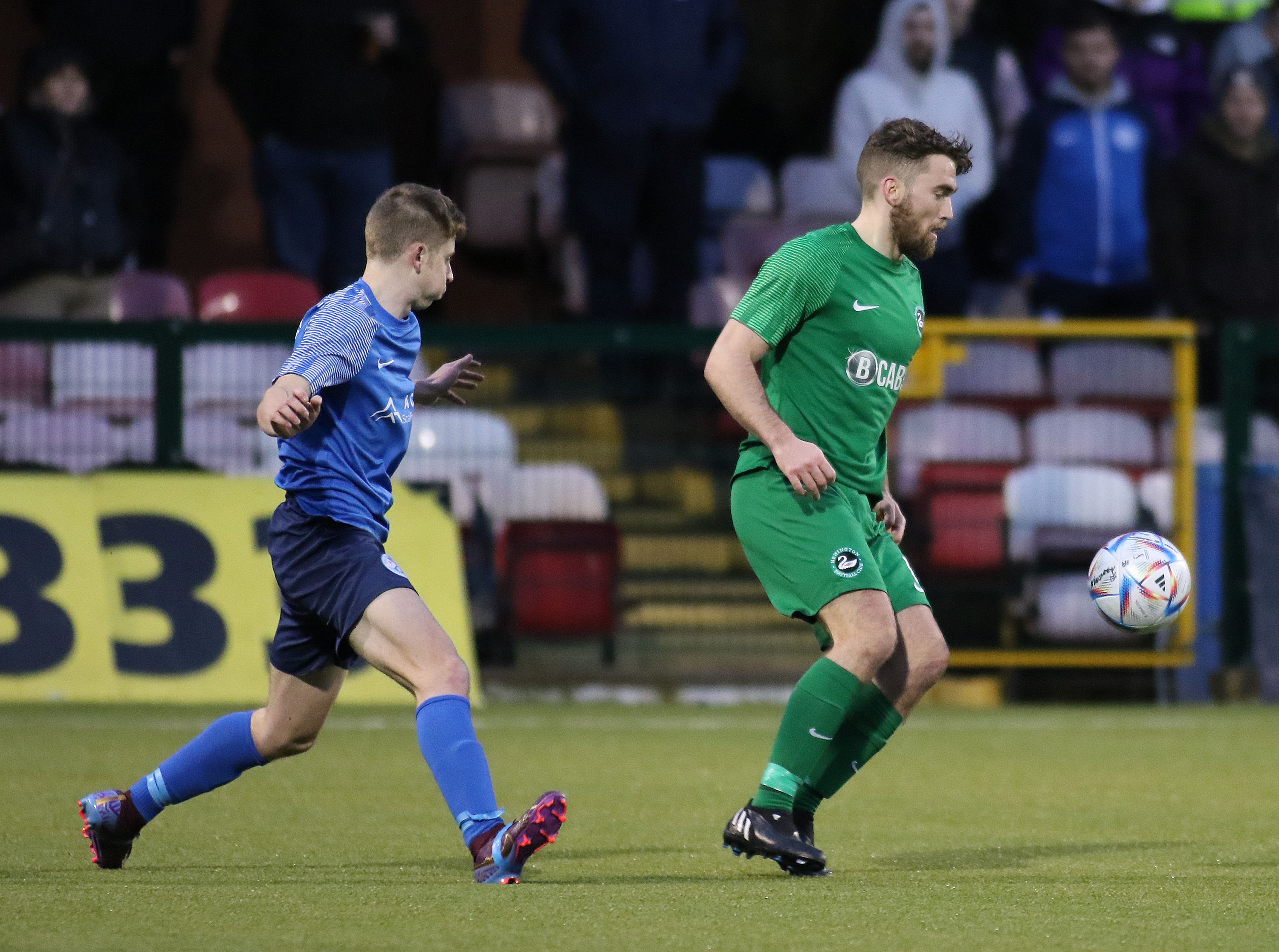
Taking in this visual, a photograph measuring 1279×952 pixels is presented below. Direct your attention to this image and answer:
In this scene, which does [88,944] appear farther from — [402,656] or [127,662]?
[127,662]

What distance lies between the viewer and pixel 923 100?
1309 cm

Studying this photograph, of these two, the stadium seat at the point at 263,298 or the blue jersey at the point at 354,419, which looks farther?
the stadium seat at the point at 263,298

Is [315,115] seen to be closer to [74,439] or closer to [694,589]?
[74,439]

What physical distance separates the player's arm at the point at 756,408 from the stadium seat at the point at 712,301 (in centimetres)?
743

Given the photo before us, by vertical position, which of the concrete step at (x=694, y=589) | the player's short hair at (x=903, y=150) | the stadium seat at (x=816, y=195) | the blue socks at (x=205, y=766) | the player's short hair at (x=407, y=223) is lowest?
the concrete step at (x=694, y=589)

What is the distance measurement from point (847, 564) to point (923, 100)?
26.0ft

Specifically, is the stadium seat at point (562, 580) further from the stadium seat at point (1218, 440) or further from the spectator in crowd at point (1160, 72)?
the spectator in crowd at point (1160, 72)

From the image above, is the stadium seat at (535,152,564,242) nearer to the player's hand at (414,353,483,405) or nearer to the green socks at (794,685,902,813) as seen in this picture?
the player's hand at (414,353,483,405)

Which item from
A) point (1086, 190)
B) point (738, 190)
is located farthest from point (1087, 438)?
point (738, 190)

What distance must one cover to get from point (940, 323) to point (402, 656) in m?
6.57

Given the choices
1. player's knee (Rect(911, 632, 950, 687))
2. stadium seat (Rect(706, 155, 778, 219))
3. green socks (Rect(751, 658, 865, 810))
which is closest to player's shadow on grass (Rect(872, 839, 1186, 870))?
green socks (Rect(751, 658, 865, 810))

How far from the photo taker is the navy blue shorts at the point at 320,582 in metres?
5.47

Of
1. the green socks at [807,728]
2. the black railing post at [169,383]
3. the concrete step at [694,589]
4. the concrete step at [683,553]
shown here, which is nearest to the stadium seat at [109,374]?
the black railing post at [169,383]

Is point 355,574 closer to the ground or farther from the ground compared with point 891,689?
farther from the ground
